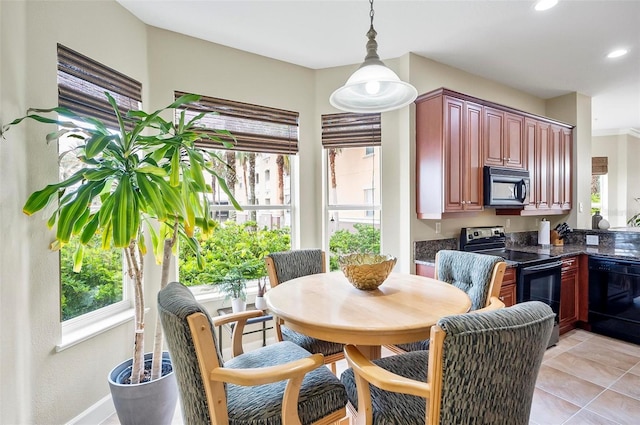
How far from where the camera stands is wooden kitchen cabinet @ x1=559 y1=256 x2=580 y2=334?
10.9ft

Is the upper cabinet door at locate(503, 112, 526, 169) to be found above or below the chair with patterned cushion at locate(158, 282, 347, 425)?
above

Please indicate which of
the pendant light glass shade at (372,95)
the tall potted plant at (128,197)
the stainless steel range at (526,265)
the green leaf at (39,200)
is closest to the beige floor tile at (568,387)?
the stainless steel range at (526,265)

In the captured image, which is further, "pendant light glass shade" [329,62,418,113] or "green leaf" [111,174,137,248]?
"pendant light glass shade" [329,62,418,113]

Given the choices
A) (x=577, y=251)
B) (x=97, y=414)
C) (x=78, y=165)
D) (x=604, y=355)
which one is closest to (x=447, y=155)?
(x=577, y=251)

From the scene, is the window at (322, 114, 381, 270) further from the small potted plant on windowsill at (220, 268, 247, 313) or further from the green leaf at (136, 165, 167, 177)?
the green leaf at (136, 165, 167, 177)

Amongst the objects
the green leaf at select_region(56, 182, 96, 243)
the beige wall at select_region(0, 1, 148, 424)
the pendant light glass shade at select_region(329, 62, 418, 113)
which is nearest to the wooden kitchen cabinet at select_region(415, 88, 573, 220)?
the pendant light glass shade at select_region(329, 62, 418, 113)

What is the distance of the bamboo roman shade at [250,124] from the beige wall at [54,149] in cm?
8

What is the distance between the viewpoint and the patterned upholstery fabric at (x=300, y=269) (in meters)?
2.00

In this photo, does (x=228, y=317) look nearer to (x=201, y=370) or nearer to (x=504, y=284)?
(x=201, y=370)

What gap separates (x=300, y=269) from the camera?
246 cm

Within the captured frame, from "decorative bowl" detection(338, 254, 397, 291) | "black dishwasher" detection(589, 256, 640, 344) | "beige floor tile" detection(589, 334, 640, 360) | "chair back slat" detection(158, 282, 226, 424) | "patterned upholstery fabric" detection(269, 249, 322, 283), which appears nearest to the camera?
"chair back slat" detection(158, 282, 226, 424)

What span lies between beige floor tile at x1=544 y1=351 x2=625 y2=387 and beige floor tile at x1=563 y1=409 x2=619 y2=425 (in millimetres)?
509

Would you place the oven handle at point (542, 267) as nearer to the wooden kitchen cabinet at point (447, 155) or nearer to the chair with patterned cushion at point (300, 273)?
the wooden kitchen cabinet at point (447, 155)

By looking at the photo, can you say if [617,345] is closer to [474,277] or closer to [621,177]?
[474,277]
